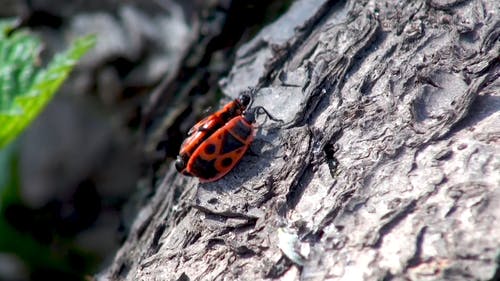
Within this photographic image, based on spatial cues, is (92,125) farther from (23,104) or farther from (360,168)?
(360,168)

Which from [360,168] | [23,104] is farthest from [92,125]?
[360,168]

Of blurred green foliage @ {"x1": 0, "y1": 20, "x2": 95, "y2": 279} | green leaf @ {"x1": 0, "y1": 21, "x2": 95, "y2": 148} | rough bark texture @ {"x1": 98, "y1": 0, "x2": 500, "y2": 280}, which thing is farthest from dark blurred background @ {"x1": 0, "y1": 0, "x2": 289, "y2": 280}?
rough bark texture @ {"x1": 98, "y1": 0, "x2": 500, "y2": 280}

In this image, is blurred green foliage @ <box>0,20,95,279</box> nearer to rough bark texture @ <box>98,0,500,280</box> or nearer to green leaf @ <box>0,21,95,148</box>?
green leaf @ <box>0,21,95,148</box>

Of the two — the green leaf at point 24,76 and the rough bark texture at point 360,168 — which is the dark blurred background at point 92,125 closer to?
the green leaf at point 24,76

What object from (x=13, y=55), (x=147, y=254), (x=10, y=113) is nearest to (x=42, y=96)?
(x=10, y=113)

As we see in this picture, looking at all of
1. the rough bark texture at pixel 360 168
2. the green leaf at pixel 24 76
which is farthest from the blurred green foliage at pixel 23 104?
the rough bark texture at pixel 360 168
